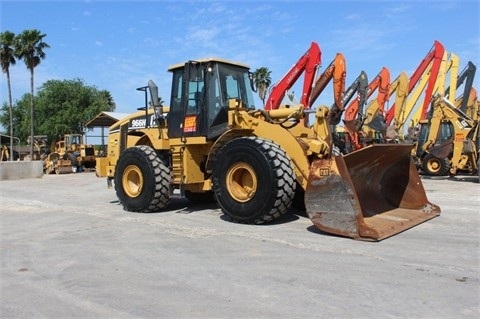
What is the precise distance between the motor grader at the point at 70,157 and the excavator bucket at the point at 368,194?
24972mm

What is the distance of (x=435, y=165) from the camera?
782 inches

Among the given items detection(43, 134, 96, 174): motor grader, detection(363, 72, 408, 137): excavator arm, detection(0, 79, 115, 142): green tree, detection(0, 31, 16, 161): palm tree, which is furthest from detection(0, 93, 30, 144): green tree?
detection(363, 72, 408, 137): excavator arm

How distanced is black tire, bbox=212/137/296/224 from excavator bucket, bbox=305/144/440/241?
0.60 m

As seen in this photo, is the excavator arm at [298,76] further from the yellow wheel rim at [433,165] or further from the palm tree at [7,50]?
the palm tree at [7,50]

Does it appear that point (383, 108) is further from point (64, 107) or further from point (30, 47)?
point (64, 107)

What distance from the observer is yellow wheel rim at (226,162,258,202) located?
7.79m

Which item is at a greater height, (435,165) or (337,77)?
(337,77)

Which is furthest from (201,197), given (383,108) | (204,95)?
(383,108)

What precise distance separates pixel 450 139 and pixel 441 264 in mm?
15839

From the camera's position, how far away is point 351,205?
636cm

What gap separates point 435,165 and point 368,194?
1322cm

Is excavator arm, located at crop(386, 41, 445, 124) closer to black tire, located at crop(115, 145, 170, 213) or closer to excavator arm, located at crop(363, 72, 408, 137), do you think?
excavator arm, located at crop(363, 72, 408, 137)

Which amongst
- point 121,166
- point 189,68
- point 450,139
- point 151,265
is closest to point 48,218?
point 121,166

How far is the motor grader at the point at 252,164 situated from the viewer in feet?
22.0
